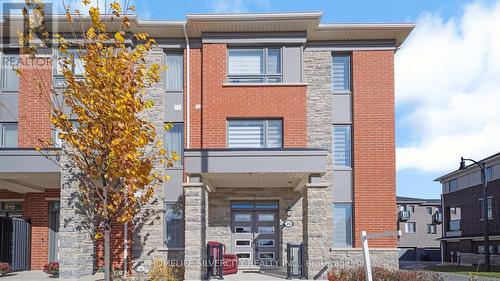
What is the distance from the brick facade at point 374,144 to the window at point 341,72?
368mm

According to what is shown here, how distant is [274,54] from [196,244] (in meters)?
8.51

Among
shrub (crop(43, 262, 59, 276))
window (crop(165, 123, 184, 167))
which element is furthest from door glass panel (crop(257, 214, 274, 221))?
shrub (crop(43, 262, 59, 276))

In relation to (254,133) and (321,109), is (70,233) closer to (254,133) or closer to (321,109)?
(254,133)

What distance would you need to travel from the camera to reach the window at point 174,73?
2345 centimetres

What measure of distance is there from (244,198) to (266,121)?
3105 mm

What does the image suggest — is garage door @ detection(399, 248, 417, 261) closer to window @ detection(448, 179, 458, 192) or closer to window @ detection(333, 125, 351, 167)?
window @ detection(448, 179, 458, 192)

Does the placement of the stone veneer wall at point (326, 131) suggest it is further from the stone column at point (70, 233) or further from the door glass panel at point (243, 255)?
the stone column at point (70, 233)

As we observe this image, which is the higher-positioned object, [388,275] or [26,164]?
[26,164]

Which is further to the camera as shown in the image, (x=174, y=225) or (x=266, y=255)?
(x=266, y=255)

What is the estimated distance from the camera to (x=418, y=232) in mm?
71625

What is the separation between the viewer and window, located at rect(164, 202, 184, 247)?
22469 millimetres

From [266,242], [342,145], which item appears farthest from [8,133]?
[342,145]

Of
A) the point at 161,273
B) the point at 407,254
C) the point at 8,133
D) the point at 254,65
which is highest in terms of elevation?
the point at 254,65

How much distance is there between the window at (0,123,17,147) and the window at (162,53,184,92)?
247 inches
